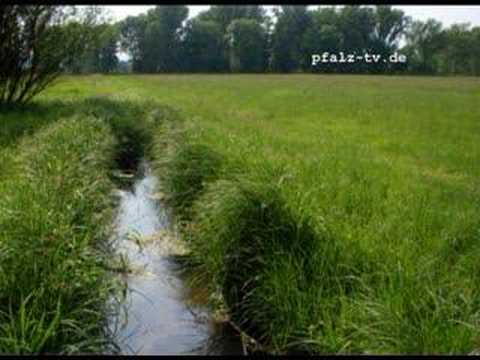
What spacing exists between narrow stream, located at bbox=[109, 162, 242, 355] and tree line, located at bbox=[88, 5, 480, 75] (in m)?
71.2

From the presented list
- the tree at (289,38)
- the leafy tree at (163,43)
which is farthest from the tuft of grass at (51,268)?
the leafy tree at (163,43)

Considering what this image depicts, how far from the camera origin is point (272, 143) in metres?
13.4


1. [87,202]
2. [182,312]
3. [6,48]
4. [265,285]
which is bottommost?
[182,312]

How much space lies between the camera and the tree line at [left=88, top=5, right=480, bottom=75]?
83750 millimetres

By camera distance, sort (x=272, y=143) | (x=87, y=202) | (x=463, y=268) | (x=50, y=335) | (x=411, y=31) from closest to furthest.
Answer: (x=50, y=335)
(x=463, y=268)
(x=87, y=202)
(x=272, y=143)
(x=411, y=31)

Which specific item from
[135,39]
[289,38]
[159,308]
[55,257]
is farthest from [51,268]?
[135,39]

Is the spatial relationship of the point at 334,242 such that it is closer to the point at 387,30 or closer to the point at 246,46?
the point at 246,46

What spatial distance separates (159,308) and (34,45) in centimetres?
1778

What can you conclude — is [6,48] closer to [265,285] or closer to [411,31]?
[265,285]

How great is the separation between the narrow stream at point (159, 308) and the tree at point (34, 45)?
45.2 ft

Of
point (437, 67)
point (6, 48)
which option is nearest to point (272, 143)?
point (6, 48)

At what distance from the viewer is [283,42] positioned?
3420 inches

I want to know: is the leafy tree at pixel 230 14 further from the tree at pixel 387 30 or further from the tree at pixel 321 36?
the tree at pixel 387 30

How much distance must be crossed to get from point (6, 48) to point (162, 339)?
1776cm
